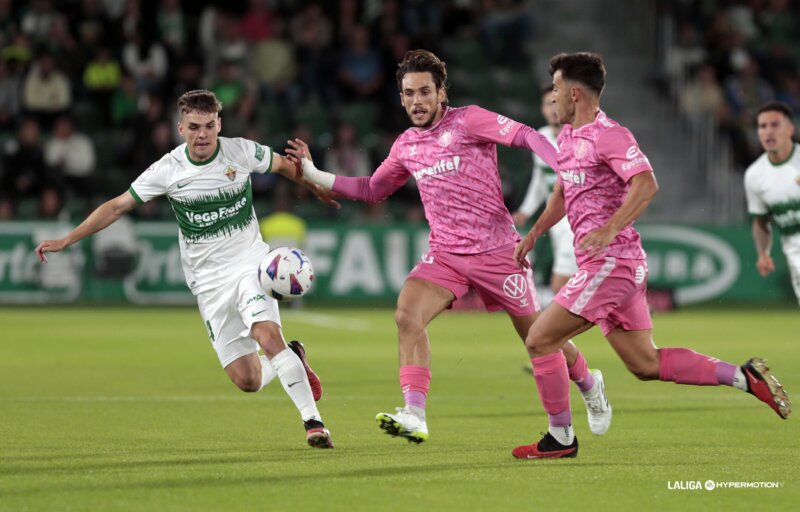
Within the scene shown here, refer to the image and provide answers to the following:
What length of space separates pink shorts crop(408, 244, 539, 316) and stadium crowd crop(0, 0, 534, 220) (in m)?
13.6

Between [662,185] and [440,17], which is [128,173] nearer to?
[440,17]

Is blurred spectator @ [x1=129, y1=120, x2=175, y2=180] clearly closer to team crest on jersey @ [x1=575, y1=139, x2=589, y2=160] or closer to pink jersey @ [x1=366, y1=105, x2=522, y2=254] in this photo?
pink jersey @ [x1=366, y1=105, x2=522, y2=254]

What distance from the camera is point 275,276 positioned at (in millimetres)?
8711

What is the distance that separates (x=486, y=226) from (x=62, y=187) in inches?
574

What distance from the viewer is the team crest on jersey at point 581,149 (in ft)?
25.3

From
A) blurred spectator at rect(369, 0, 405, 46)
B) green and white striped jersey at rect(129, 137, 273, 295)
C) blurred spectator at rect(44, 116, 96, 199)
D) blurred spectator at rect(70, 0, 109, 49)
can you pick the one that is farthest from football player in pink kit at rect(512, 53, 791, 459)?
blurred spectator at rect(70, 0, 109, 49)

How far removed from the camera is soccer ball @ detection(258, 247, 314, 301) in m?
8.67

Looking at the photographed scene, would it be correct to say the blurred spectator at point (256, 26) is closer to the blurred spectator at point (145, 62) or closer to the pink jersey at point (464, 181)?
the blurred spectator at point (145, 62)

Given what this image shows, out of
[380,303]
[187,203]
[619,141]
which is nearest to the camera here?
[619,141]

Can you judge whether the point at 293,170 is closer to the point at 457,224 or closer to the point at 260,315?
the point at 260,315

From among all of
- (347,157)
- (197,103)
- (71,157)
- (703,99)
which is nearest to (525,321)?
(197,103)

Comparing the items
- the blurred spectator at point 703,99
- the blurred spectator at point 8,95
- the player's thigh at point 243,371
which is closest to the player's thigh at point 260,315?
the player's thigh at point 243,371

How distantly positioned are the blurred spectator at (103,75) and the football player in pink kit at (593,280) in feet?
52.0

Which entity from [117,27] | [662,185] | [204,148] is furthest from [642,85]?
[204,148]
